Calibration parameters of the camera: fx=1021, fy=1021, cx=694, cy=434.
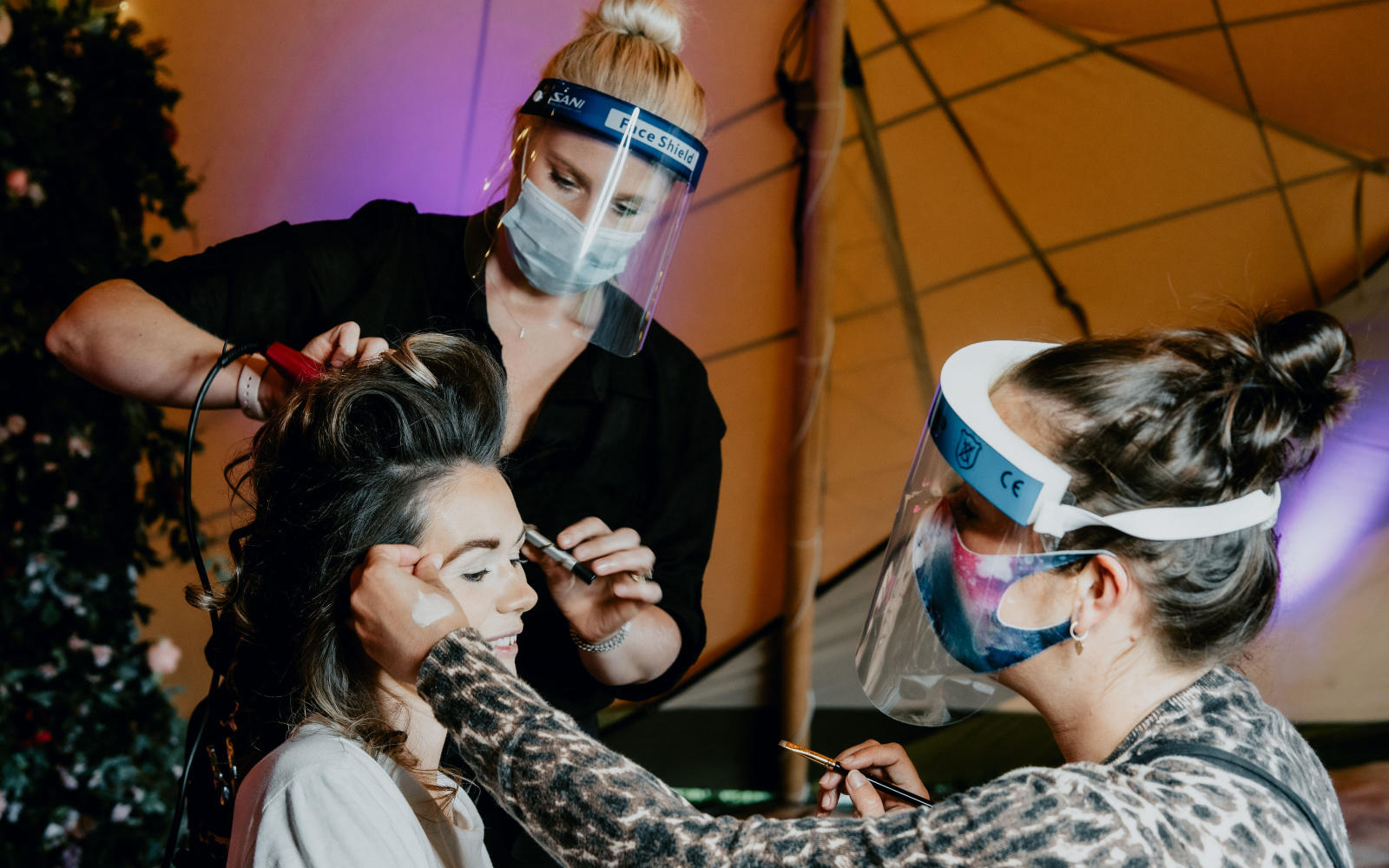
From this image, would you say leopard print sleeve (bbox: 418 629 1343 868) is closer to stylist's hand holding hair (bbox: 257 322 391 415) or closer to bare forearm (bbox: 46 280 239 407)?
stylist's hand holding hair (bbox: 257 322 391 415)

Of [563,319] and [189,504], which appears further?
[563,319]

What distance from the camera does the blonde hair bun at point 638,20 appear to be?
1557 millimetres

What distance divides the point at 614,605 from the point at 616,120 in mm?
684

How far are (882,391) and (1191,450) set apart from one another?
2721 millimetres

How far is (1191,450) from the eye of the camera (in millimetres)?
910

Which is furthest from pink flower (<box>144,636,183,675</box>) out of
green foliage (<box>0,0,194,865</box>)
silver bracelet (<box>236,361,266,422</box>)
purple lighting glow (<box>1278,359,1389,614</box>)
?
purple lighting glow (<box>1278,359,1389,614</box>)

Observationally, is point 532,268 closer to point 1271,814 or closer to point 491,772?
point 491,772

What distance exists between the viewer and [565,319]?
5.40 ft

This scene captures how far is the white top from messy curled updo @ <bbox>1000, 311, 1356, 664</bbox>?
77cm

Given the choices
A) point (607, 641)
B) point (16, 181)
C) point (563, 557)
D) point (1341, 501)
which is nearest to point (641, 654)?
point (607, 641)

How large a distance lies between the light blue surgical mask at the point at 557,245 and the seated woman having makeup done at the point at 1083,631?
0.61 metres

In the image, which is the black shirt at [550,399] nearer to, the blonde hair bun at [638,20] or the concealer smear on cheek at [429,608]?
the blonde hair bun at [638,20]

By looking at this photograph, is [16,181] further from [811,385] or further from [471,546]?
[811,385]

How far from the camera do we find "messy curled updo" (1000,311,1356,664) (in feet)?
3.00
